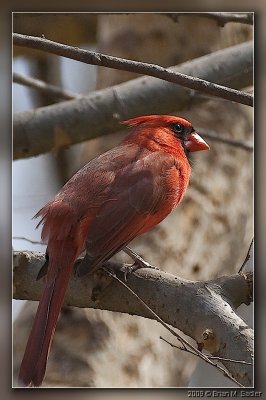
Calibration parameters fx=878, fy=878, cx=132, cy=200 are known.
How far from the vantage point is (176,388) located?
2.39 m

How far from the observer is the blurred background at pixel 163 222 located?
7.95 ft

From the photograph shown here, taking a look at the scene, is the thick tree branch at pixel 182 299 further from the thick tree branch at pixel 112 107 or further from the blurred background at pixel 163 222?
the thick tree branch at pixel 112 107

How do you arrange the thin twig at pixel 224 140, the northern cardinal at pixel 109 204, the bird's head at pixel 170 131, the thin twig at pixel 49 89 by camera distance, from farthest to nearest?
the thin twig at pixel 49 89 → the thin twig at pixel 224 140 → the bird's head at pixel 170 131 → the northern cardinal at pixel 109 204

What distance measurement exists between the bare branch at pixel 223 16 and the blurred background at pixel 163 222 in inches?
2.1

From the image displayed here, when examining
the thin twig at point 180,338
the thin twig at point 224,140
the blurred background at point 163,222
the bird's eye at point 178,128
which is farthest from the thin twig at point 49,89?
the thin twig at point 180,338

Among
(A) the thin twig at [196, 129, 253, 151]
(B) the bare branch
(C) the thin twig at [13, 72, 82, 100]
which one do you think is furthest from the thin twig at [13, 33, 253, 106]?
(C) the thin twig at [13, 72, 82, 100]

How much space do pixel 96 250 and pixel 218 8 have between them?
83cm

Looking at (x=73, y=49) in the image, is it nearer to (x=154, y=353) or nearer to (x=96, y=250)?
(x=96, y=250)

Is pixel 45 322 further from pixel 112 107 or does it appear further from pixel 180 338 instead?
pixel 112 107

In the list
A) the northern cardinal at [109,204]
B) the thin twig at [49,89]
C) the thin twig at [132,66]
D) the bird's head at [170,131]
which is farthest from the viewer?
the thin twig at [49,89]

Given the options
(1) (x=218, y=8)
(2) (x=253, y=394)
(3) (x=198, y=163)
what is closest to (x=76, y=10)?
(1) (x=218, y=8)

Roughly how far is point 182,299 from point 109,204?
1.00 feet

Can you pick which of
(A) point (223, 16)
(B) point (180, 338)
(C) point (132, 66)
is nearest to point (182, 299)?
(B) point (180, 338)

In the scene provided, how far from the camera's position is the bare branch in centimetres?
250
